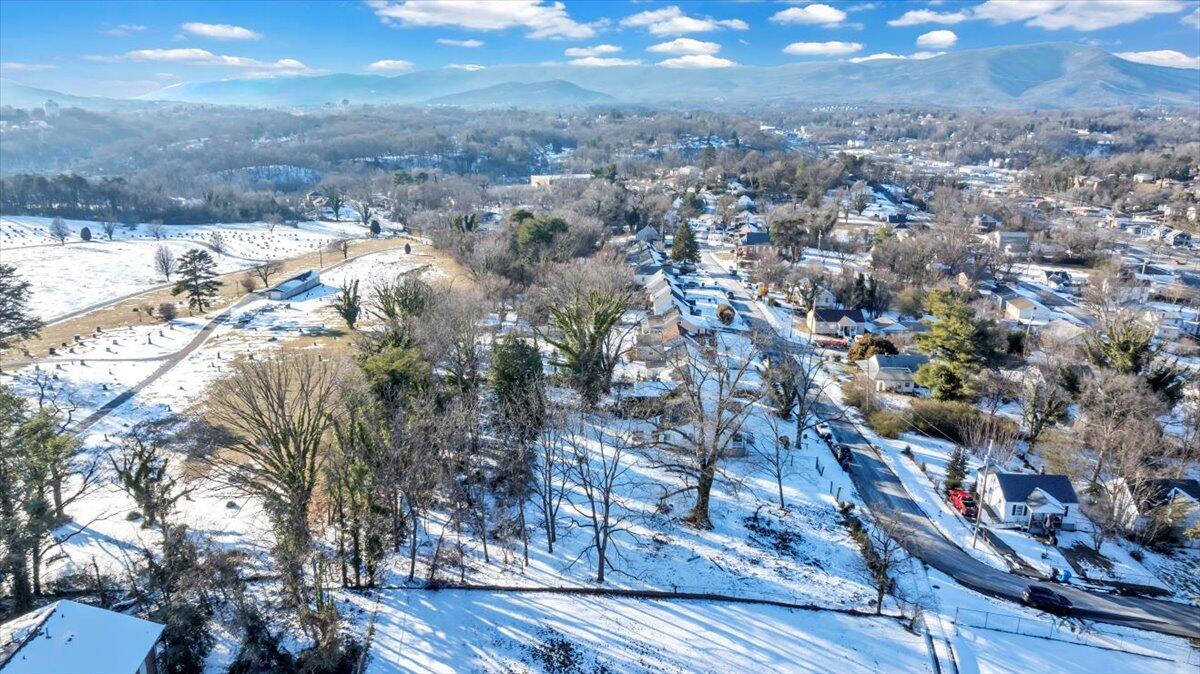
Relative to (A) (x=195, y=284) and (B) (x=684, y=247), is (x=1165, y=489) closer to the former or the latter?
(B) (x=684, y=247)

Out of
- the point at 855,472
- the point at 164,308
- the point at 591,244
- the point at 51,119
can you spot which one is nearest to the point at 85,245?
the point at 164,308

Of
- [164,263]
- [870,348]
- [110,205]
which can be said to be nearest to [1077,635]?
[870,348]

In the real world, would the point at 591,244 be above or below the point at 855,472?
above

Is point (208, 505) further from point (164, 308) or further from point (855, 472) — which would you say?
point (164, 308)

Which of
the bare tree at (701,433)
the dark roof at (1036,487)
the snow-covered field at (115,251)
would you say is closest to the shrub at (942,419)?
the dark roof at (1036,487)

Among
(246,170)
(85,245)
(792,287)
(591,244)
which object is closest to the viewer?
(792,287)

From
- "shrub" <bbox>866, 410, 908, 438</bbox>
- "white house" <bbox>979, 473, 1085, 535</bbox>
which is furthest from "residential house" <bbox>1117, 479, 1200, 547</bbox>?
"shrub" <bbox>866, 410, 908, 438</bbox>

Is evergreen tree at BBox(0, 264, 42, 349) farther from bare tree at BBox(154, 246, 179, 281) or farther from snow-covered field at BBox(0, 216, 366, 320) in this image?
bare tree at BBox(154, 246, 179, 281)
